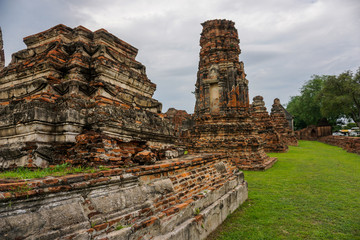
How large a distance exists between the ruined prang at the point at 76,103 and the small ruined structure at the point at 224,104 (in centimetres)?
575

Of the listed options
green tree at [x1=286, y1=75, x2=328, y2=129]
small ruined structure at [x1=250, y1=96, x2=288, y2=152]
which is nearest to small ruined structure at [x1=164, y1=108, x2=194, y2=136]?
small ruined structure at [x1=250, y1=96, x2=288, y2=152]

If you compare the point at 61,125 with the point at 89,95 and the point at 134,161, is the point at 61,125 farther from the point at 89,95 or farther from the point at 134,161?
the point at 134,161

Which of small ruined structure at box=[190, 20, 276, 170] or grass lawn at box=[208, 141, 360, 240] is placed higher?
small ruined structure at box=[190, 20, 276, 170]

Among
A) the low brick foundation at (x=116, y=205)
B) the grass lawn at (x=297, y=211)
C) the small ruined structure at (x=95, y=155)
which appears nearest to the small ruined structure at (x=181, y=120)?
the grass lawn at (x=297, y=211)

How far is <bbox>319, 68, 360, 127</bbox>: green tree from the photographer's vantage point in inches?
1087

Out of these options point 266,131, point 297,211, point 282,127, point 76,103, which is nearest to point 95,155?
point 76,103

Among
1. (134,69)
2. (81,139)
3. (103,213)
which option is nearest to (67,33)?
(134,69)

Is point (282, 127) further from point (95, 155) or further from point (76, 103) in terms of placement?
point (95, 155)

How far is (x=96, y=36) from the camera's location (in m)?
4.86

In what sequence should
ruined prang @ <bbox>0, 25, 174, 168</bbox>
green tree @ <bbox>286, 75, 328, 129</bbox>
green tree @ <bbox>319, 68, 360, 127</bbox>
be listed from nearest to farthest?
ruined prang @ <bbox>0, 25, 174, 168</bbox> → green tree @ <bbox>319, 68, 360, 127</bbox> → green tree @ <bbox>286, 75, 328, 129</bbox>

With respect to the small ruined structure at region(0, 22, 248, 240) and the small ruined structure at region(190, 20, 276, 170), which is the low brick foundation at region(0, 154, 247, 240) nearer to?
the small ruined structure at region(0, 22, 248, 240)

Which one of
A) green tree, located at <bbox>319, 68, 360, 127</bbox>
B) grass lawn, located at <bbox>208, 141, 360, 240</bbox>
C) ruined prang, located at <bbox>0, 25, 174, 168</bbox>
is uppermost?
green tree, located at <bbox>319, 68, 360, 127</bbox>

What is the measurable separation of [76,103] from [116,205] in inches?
78.8

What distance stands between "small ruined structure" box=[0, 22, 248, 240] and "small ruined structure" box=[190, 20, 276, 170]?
459 centimetres
